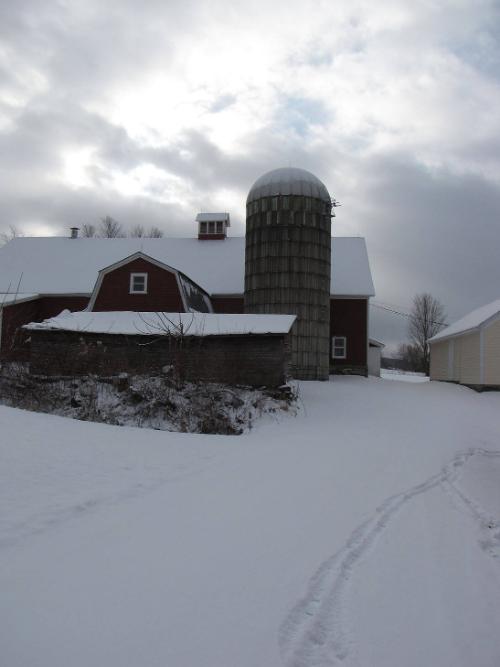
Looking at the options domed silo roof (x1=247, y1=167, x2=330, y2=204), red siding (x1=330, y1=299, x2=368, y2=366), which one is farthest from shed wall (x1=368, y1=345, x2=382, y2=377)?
domed silo roof (x1=247, y1=167, x2=330, y2=204)

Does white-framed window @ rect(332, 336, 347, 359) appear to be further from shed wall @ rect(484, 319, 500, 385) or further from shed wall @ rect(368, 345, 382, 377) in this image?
shed wall @ rect(484, 319, 500, 385)

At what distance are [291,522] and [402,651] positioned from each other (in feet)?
8.77

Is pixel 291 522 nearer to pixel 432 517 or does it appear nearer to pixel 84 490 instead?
pixel 432 517

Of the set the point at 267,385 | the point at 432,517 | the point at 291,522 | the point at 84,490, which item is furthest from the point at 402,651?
the point at 267,385

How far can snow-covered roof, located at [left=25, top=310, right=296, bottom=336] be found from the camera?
693 inches

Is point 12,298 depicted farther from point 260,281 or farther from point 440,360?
point 440,360

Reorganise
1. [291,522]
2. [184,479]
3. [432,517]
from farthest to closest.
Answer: [184,479], [432,517], [291,522]

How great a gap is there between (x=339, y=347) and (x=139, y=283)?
403 inches

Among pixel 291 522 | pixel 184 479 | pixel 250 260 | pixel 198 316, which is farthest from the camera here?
pixel 250 260

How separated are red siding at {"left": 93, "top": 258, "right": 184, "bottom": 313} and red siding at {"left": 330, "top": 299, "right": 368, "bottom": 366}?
8.24 m

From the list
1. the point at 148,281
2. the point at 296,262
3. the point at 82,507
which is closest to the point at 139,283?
the point at 148,281

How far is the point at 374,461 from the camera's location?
10445mm

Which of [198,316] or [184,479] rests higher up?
[198,316]

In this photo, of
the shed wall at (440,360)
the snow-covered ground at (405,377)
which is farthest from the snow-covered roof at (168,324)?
the snow-covered ground at (405,377)
